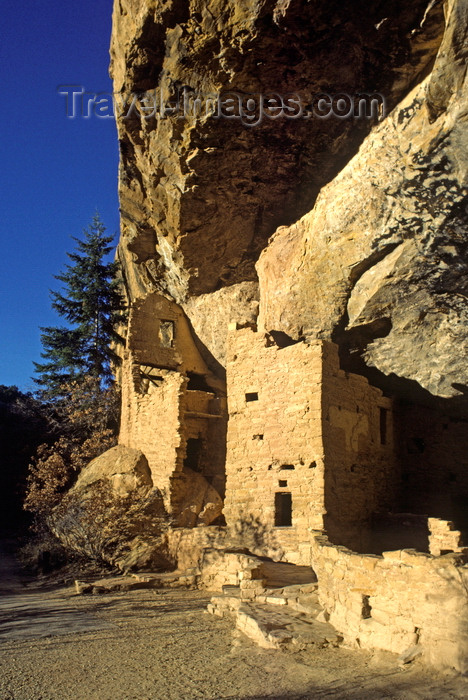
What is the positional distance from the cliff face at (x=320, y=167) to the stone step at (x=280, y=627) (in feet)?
19.3

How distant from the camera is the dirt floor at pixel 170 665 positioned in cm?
565

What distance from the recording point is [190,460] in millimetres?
16484

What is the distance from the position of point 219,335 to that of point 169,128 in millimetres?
6496

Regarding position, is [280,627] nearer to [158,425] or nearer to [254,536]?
[254,536]

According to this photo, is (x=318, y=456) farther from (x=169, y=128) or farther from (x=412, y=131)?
(x=169, y=128)

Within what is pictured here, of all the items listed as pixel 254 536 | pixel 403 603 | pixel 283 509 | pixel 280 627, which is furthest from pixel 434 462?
pixel 403 603

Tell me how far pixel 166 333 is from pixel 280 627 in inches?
479

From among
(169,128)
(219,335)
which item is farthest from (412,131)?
(219,335)

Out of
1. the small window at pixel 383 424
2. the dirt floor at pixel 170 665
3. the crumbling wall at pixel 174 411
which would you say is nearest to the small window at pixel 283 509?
the crumbling wall at pixel 174 411

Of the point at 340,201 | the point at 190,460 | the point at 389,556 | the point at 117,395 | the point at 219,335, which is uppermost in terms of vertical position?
the point at 340,201

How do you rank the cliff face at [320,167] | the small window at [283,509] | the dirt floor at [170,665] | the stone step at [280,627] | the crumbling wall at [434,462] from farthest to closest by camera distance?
the crumbling wall at [434,462]
the small window at [283,509]
the cliff face at [320,167]
the stone step at [280,627]
the dirt floor at [170,665]

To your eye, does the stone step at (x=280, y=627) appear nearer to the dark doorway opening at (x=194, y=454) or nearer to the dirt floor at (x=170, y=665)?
the dirt floor at (x=170, y=665)

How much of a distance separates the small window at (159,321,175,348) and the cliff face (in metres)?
3.68

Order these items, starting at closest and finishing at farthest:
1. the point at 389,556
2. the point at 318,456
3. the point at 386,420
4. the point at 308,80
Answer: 1. the point at 389,556
2. the point at 308,80
3. the point at 318,456
4. the point at 386,420
